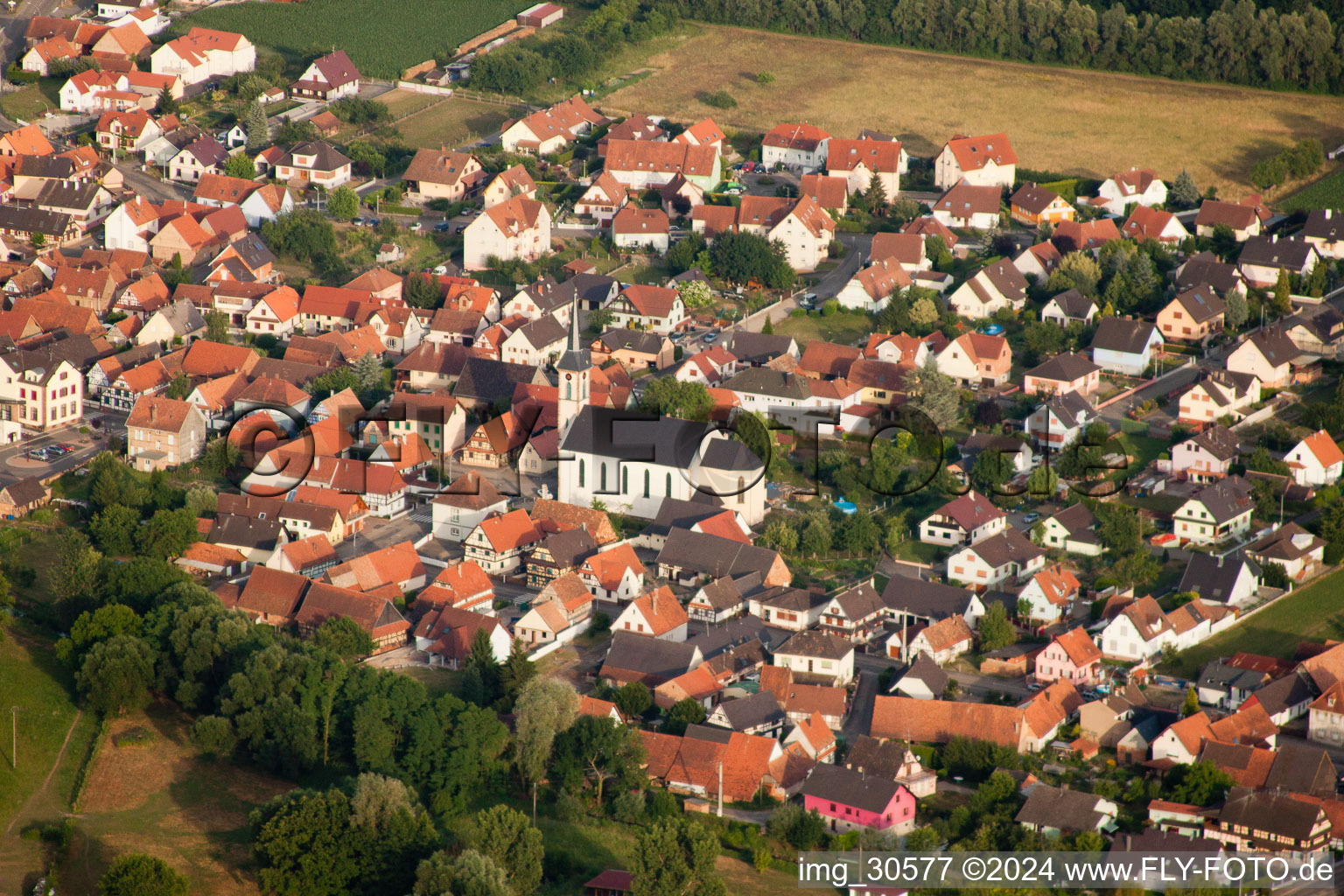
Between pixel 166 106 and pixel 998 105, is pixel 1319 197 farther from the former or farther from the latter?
pixel 166 106

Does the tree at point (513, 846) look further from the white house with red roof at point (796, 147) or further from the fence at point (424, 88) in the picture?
the fence at point (424, 88)

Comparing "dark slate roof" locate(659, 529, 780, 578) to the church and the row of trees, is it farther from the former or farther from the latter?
the row of trees

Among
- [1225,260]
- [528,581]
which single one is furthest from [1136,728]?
[1225,260]

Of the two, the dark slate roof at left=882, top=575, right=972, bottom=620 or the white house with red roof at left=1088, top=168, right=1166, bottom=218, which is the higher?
the white house with red roof at left=1088, top=168, right=1166, bottom=218

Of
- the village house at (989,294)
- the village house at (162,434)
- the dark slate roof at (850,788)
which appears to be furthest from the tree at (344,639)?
the village house at (989,294)

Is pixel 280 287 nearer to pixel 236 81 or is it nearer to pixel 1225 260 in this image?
pixel 236 81

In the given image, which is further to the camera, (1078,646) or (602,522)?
(602,522)

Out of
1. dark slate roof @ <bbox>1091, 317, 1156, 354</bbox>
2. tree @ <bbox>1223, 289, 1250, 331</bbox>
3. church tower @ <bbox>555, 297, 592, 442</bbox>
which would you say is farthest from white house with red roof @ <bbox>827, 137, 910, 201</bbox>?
church tower @ <bbox>555, 297, 592, 442</bbox>
